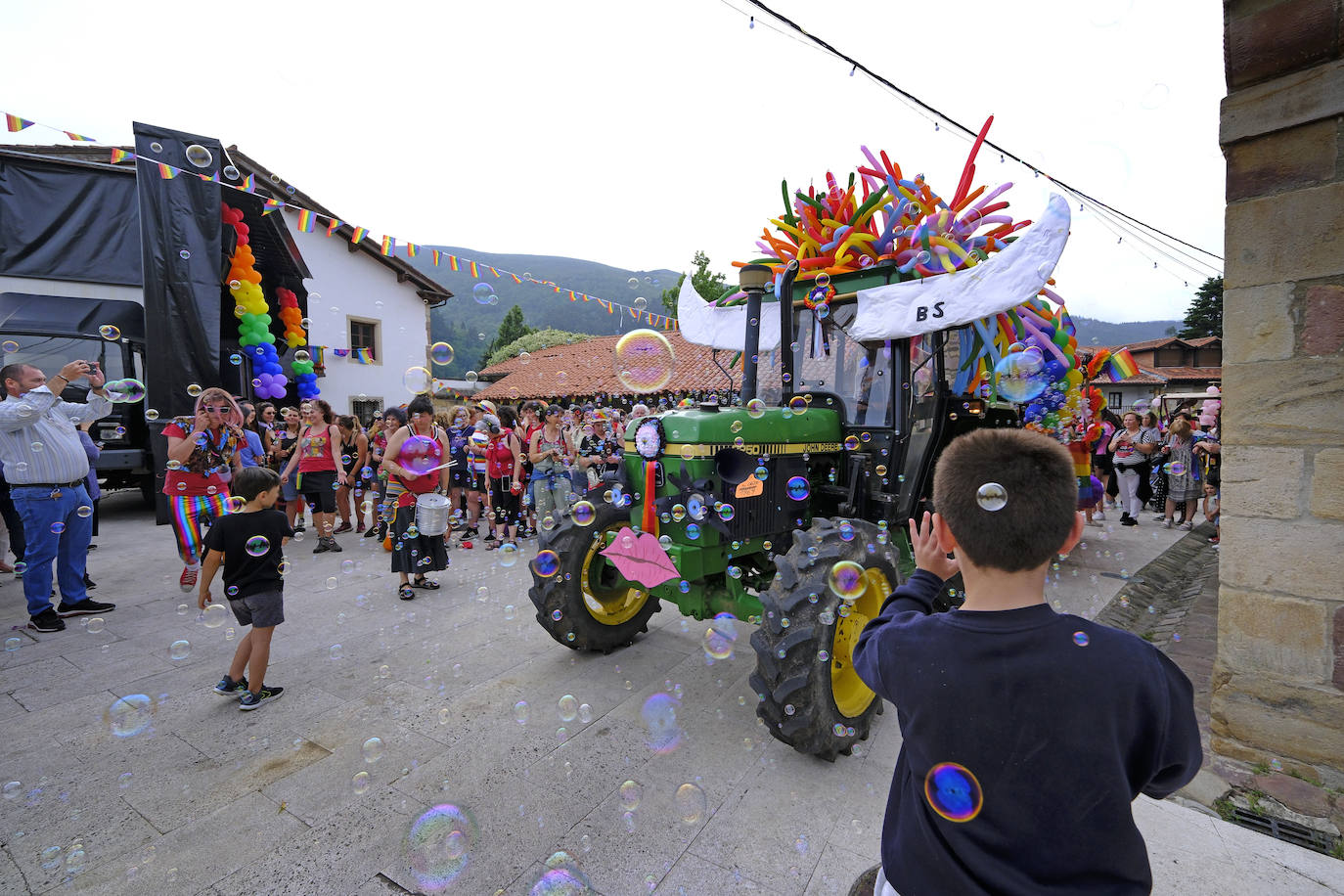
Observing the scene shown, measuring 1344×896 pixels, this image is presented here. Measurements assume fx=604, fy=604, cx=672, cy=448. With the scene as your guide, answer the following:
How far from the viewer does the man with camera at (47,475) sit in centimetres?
442

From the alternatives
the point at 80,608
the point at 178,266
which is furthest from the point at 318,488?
the point at 178,266

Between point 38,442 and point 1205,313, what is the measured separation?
4773cm

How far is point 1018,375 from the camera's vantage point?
4.45 meters

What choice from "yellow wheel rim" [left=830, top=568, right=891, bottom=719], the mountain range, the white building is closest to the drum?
"yellow wheel rim" [left=830, top=568, right=891, bottom=719]

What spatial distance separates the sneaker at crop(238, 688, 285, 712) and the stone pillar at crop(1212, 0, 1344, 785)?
16.8 ft

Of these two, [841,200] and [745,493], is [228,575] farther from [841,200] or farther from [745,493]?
[841,200]

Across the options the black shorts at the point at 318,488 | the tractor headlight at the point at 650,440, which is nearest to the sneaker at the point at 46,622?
the black shorts at the point at 318,488

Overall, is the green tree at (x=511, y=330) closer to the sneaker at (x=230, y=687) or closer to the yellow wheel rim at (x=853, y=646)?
the sneaker at (x=230, y=687)

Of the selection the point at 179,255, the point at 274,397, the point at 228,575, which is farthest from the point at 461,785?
the point at 274,397

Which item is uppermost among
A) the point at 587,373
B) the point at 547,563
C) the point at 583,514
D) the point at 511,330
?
the point at 511,330

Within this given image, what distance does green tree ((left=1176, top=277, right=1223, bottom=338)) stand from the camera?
33.7 meters

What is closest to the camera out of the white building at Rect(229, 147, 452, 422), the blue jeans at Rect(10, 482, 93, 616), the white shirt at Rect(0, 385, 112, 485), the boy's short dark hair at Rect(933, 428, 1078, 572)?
the boy's short dark hair at Rect(933, 428, 1078, 572)

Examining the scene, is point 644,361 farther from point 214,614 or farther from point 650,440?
point 214,614

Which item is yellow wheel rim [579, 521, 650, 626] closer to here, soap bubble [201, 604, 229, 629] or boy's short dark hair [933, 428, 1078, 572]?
soap bubble [201, 604, 229, 629]
